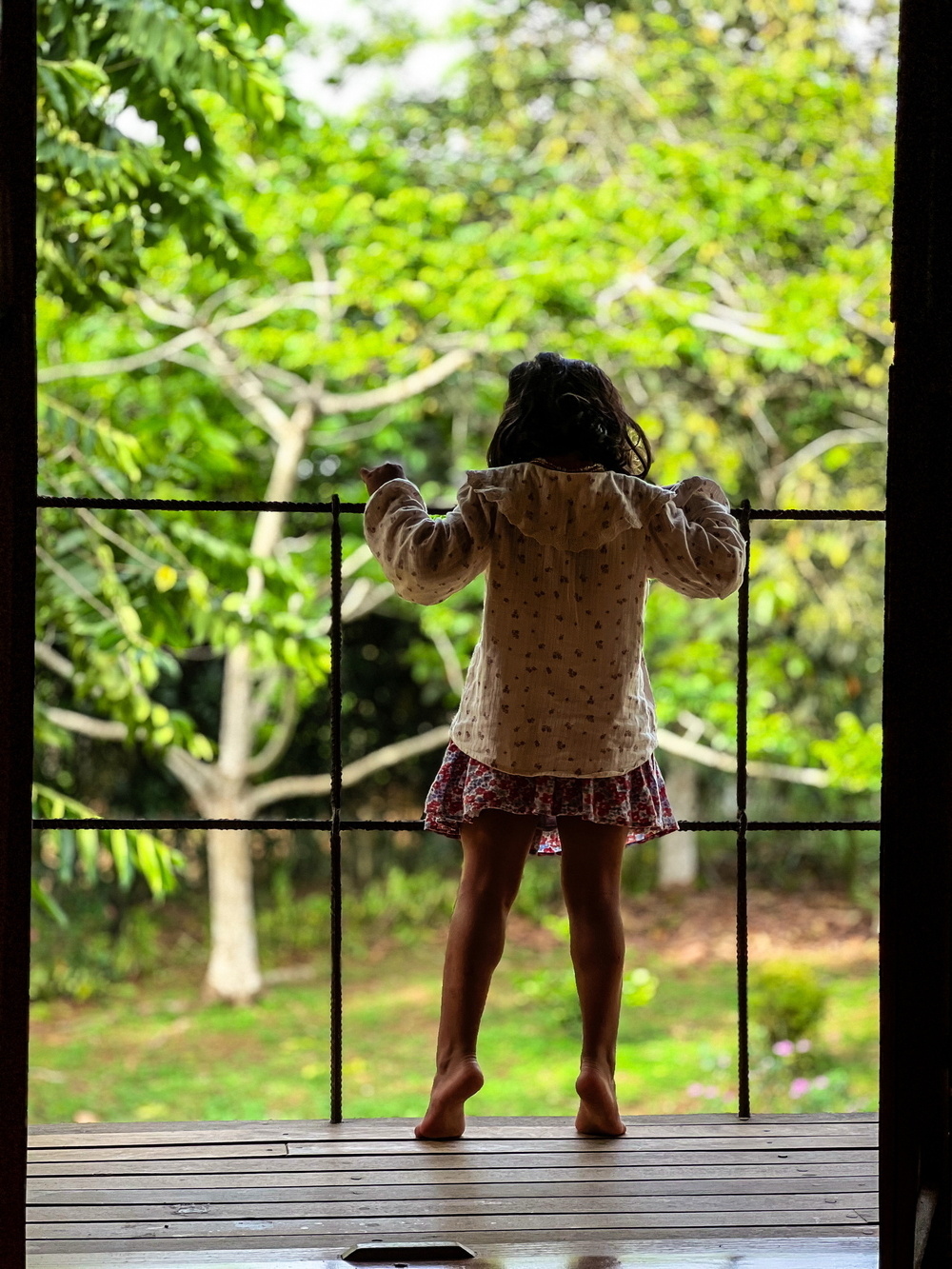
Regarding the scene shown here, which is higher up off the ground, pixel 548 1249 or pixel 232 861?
pixel 548 1249

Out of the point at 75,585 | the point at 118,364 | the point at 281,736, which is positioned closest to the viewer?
the point at 75,585

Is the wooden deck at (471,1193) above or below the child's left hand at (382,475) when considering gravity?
below

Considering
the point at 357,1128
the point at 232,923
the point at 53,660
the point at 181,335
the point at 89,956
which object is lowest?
the point at 89,956

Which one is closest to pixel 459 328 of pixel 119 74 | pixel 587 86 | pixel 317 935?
pixel 587 86

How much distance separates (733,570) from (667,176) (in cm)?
443

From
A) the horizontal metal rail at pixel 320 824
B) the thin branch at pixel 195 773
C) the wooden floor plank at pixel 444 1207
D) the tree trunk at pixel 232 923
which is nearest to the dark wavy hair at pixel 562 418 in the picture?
the horizontal metal rail at pixel 320 824

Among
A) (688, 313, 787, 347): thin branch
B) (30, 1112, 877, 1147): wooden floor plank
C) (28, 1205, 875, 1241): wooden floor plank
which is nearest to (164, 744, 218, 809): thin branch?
(688, 313, 787, 347): thin branch

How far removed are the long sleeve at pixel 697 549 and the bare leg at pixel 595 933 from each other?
35 centimetres

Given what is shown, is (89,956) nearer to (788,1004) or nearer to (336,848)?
(788,1004)

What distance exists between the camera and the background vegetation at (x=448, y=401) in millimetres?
5633

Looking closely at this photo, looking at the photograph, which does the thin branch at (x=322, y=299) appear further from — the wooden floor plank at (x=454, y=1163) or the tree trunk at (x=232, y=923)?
the wooden floor plank at (x=454, y=1163)

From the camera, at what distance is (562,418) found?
5.64 feet

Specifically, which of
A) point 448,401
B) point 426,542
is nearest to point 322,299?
point 448,401

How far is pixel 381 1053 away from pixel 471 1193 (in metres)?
5.48
